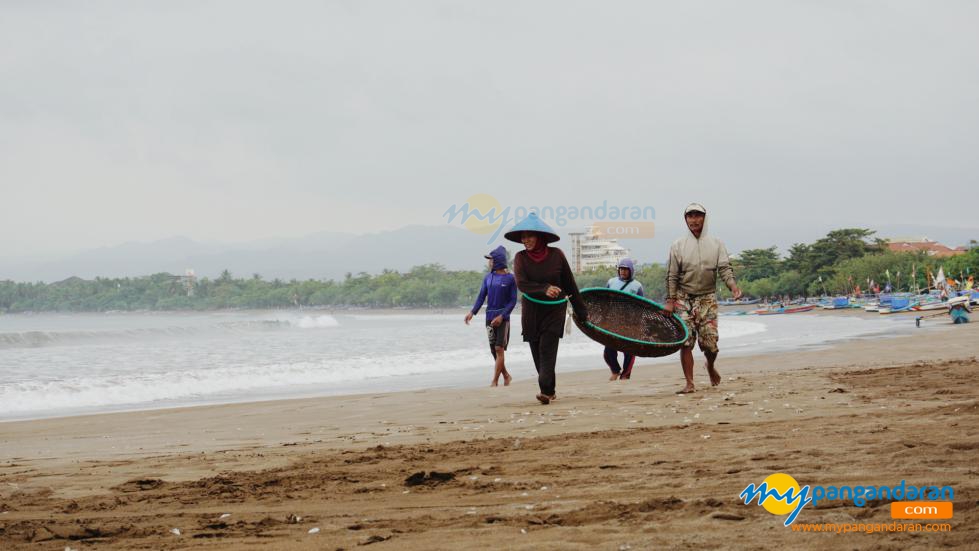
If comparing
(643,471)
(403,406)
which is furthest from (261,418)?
(643,471)

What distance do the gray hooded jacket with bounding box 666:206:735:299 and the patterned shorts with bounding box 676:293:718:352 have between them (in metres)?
0.07

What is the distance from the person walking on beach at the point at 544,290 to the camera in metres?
8.92

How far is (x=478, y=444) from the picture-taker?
20.9 feet

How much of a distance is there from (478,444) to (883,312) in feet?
178

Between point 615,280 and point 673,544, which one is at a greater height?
point 615,280

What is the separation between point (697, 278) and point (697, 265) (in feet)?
0.41

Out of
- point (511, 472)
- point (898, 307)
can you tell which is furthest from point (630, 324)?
point (898, 307)

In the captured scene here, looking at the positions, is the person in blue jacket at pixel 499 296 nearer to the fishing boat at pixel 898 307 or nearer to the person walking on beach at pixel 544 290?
the person walking on beach at pixel 544 290

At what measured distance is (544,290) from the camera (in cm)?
891

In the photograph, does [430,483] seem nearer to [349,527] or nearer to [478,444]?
[349,527]

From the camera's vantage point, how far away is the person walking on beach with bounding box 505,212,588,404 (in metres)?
8.92

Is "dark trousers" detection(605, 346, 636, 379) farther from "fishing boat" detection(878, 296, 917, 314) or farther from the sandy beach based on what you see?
"fishing boat" detection(878, 296, 917, 314)

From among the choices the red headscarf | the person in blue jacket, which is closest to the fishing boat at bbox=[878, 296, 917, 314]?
the person in blue jacket

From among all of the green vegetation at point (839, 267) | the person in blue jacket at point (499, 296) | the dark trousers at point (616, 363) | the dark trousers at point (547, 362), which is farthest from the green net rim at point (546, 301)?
the green vegetation at point (839, 267)
